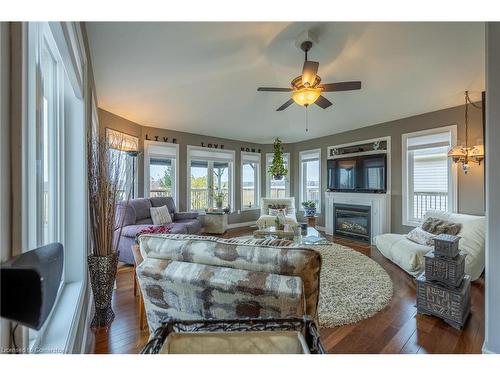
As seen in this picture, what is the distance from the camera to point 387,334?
1.90 m

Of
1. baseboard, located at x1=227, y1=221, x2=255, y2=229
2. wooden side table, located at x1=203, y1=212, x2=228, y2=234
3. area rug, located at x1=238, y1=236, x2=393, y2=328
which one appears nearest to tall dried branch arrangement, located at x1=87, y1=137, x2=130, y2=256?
area rug, located at x1=238, y1=236, x2=393, y2=328

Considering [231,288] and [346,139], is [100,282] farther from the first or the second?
[346,139]

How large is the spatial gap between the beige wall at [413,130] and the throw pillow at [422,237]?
1.17 meters

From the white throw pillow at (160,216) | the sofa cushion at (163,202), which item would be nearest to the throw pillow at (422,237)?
the white throw pillow at (160,216)

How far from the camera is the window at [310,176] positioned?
6.24 metres

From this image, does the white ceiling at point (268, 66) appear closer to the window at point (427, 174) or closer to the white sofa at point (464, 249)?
the window at point (427, 174)

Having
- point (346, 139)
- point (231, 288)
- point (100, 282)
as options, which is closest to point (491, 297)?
point (231, 288)

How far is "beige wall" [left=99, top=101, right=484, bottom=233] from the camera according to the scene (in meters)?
3.64

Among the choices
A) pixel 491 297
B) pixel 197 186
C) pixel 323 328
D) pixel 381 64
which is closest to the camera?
pixel 491 297

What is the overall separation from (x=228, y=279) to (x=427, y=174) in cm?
465

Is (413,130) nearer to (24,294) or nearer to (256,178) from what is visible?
(256,178)

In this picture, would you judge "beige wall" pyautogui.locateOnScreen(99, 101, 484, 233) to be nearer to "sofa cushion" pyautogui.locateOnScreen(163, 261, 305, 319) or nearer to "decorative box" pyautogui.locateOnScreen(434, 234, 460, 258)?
"decorative box" pyautogui.locateOnScreen(434, 234, 460, 258)

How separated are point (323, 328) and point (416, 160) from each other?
12.9 ft

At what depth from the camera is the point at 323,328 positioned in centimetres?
197
